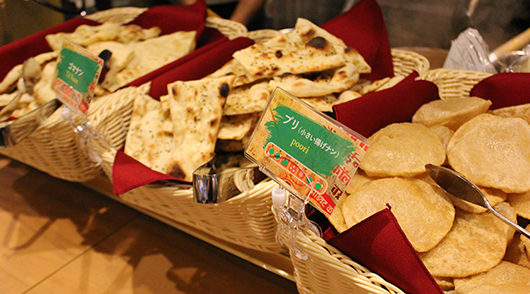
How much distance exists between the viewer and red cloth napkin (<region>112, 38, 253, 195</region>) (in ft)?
2.72

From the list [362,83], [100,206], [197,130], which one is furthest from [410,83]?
[100,206]

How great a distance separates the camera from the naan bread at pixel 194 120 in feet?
2.97

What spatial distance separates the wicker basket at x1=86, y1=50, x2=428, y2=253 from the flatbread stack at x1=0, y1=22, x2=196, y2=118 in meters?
0.22

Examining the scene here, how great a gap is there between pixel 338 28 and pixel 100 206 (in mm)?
1003

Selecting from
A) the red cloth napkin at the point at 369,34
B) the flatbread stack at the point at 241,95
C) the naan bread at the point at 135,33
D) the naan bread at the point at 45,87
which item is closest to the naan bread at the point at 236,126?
the flatbread stack at the point at 241,95

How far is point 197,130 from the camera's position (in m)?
0.95

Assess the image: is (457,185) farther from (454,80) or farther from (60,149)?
(60,149)

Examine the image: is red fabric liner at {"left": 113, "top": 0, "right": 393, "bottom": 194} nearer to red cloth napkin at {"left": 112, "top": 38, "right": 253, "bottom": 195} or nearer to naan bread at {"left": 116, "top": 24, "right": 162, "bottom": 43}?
red cloth napkin at {"left": 112, "top": 38, "right": 253, "bottom": 195}

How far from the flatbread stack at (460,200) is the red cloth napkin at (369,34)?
0.43m

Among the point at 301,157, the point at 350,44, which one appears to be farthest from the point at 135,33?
the point at 301,157

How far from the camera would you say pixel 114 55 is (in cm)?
129

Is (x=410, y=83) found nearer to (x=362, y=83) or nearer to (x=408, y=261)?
(x=362, y=83)

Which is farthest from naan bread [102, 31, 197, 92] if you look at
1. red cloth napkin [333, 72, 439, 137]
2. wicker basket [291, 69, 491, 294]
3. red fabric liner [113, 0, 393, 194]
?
wicker basket [291, 69, 491, 294]

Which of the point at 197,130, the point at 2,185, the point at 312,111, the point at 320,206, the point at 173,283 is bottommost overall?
the point at 2,185
